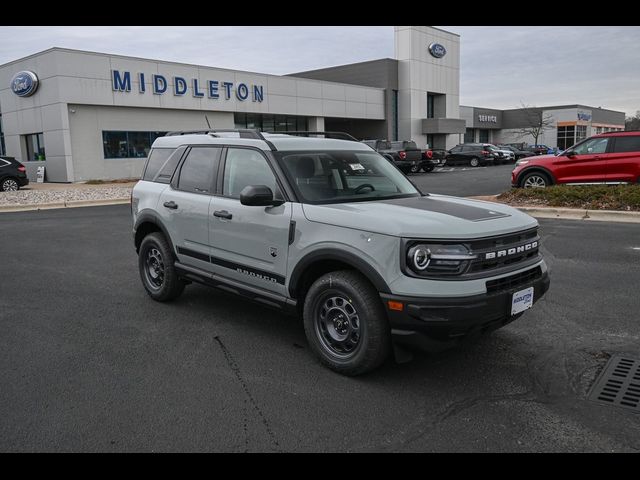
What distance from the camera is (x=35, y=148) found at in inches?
1083

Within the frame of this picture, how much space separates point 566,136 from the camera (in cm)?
7338

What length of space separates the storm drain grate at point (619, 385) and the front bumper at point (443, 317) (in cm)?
85

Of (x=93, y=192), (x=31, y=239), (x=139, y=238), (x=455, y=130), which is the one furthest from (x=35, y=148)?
(x=455, y=130)

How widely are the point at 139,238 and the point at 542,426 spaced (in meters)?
4.85

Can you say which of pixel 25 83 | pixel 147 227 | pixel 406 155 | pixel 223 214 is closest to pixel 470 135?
pixel 406 155

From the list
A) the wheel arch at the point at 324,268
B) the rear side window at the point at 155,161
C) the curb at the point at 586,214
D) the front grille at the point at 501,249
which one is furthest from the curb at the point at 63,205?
the front grille at the point at 501,249

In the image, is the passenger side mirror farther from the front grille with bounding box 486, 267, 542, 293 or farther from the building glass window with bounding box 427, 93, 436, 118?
the building glass window with bounding box 427, 93, 436, 118

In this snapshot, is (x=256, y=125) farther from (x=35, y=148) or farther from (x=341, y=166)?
(x=341, y=166)

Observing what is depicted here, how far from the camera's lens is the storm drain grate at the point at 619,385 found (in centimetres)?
371

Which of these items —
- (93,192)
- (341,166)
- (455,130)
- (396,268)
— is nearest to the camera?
(396,268)

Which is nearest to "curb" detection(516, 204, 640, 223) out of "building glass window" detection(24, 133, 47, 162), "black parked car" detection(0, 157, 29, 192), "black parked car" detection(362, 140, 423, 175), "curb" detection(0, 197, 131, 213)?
"curb" detection(0, 197, 131, 213)

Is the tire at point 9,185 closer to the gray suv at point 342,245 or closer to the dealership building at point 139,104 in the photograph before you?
the dealership building at point 139,104

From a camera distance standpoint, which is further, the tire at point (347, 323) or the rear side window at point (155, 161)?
the rear side window at point (155, 161)

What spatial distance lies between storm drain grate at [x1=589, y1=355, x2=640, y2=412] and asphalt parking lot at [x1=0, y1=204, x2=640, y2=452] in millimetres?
90
